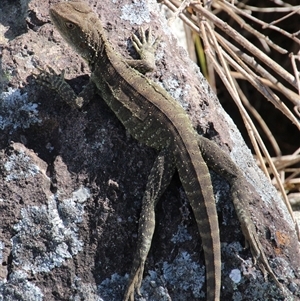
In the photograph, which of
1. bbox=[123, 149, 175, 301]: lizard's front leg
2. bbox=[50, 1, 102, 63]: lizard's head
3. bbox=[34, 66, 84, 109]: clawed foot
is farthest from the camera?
bbox=[50, 1, 102, 63]: lizard's head

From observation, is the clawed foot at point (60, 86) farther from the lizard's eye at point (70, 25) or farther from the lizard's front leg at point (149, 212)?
the lizard's front leg at point (149, 212)

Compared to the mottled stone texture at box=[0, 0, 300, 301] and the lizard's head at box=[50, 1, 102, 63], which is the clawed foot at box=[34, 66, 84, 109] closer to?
the mottled stone texture at box=[0, 0, 300, 301]

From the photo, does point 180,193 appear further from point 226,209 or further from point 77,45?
point 77,45

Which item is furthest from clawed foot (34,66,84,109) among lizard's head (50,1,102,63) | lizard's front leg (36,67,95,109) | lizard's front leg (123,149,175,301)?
lizard's front leg (123,149,175,301)

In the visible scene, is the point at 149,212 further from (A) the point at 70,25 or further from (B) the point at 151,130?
(A) the point at 70,25

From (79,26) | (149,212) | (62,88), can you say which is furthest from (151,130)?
(79,26)

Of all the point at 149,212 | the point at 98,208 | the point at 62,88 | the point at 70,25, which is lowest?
the point at 98,208

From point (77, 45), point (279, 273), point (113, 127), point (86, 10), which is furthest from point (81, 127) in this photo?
point (279, 273)

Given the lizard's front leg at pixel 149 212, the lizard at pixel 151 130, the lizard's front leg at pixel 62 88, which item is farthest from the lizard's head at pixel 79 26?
the lizard's front leg at pixel 149 212
